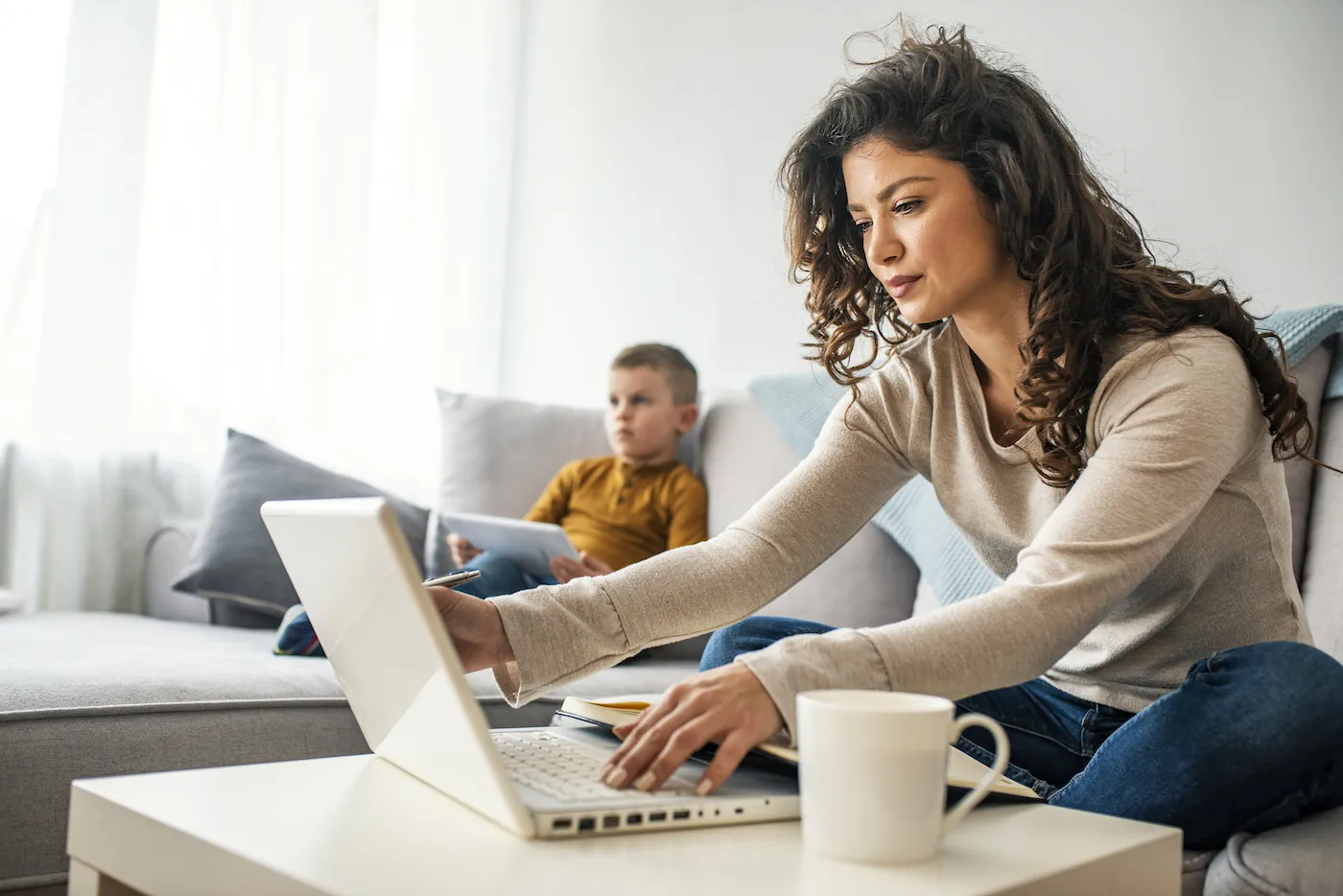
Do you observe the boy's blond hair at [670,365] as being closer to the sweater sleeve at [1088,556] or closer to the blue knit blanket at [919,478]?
the blue knit blanket at [919,478]

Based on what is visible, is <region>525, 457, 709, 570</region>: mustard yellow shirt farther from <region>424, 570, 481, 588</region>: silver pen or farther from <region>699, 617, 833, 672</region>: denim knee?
<region>424, 570, 481, 588</region>: silver pen

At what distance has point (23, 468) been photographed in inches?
87.9

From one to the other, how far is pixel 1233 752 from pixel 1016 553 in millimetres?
345

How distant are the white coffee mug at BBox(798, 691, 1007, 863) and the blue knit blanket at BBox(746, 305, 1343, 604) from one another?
2.13 ft

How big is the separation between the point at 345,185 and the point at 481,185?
40cm

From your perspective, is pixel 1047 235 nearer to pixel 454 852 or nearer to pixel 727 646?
pixel 727 646

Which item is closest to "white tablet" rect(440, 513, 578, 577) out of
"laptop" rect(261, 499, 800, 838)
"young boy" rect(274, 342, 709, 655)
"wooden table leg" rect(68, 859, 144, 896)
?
"young boy" rect(274, 342, 709, 655)

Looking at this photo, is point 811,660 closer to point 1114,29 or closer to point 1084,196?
point 1084,196

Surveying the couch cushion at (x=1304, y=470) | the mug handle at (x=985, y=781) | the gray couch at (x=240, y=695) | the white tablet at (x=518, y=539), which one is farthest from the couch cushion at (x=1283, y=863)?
the white tablet at (x=518, y=539)

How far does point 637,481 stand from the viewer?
7.22ft

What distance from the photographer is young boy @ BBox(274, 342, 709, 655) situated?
2145mm

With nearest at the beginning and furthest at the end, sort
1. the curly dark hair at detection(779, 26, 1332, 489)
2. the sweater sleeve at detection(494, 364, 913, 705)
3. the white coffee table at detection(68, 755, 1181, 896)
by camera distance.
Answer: the white coffee table at detection(68, 755, 1181, 896) < the sweater sleeve at detection(494, 364, 913, 705) < the curly dark hair at detection(779, 26, 1332, 489)

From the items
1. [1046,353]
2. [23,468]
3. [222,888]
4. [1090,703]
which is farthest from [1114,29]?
[23,468]

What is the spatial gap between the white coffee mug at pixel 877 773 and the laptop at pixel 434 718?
0.10 meters
